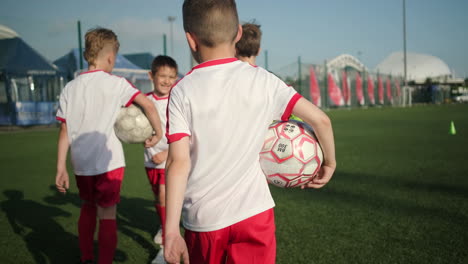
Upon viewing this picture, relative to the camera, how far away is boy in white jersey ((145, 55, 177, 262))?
364 cm

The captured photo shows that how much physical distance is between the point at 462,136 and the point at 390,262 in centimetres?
1001

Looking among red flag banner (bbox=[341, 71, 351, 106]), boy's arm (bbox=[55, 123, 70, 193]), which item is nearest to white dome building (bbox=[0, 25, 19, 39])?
boy's arm (bbox=[55, 123, 70, 193])

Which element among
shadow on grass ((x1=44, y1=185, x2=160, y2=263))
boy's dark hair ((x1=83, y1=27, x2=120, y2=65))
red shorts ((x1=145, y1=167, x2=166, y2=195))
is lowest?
shadow on grass ((x1=44, y1=185, x2=160, y2=263))

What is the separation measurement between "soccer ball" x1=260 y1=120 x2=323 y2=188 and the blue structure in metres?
18.6

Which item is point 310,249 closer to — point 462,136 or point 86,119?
point 86,119

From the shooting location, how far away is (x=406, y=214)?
163 inches

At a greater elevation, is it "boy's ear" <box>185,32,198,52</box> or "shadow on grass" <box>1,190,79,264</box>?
"boy's ear" <box>185,32,198,52</box>

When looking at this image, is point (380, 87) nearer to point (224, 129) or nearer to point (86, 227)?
point (86, 227)

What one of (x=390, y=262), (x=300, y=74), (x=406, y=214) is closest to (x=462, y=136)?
(x=406, y=214)

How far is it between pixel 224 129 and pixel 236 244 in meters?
0.52

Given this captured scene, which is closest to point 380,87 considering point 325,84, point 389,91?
point 389,91

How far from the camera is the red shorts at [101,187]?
2889 mm

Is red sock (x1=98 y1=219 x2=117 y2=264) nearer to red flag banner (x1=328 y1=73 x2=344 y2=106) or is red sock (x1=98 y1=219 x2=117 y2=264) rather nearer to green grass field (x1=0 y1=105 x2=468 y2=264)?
green grass field (x1=0 y1=105 x2=468 y2=264)

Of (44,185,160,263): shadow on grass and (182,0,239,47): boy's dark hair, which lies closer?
(182,0,239,47): boy's dark hair
